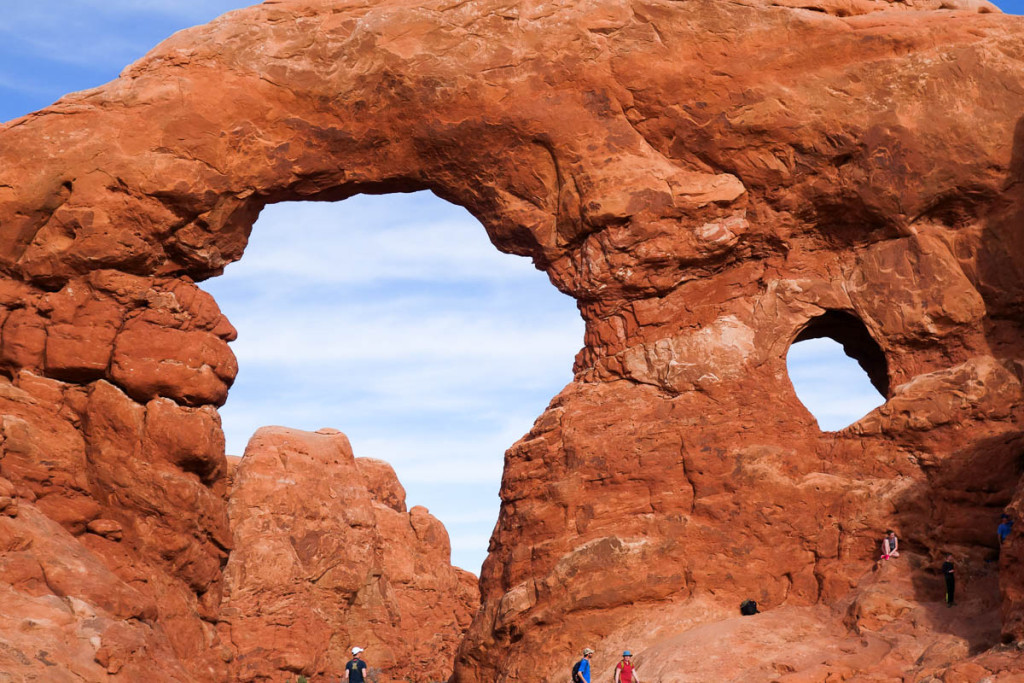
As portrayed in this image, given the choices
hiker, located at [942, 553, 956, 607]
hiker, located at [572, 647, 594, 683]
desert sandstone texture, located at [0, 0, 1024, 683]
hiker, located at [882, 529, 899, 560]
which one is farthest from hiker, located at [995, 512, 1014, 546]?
hiker, located at [572, 647, 594, 683]

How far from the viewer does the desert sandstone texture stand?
21.6m

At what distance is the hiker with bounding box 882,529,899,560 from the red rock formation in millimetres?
13608

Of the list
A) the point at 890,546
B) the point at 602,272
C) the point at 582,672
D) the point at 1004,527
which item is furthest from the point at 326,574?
the point at 1004,527

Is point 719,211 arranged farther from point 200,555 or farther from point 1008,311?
point 200,555

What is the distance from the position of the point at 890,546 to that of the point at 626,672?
5184 millimetres

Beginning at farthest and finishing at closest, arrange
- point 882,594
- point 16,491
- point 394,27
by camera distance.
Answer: point 394,27
point 16,491
point 882,594

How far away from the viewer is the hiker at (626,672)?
18578 millimetres

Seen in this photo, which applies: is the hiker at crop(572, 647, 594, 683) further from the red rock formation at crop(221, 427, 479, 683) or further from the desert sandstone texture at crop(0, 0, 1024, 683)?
the red rock formation at crop(221, 427, 479, 683)

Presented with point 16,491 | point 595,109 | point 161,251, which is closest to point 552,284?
point 595,109

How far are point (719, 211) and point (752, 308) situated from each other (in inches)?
73.7

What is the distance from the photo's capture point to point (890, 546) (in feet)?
68.2

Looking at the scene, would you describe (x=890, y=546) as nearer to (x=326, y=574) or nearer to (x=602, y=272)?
(x=602, y=272)

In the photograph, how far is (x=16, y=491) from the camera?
2227cm

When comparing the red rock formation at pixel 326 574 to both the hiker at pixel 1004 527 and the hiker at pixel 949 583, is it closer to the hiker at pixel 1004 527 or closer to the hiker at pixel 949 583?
the hiker at pixel 949 583
